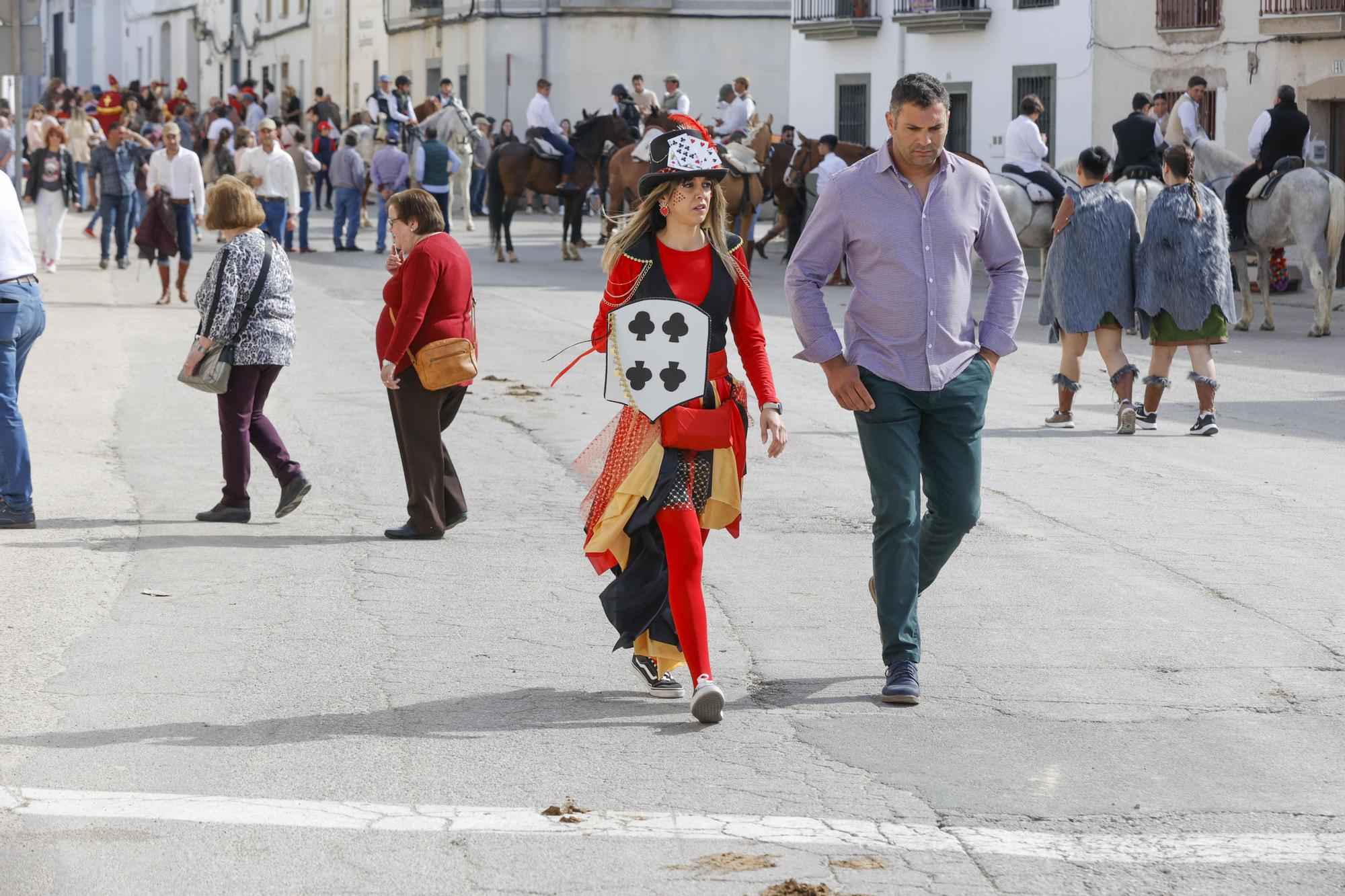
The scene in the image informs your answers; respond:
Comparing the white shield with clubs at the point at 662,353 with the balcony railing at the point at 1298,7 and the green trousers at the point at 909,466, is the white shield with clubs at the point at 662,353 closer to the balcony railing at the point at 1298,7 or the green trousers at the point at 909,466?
the green trousers at the point at 909,466

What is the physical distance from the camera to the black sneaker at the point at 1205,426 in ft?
39.5

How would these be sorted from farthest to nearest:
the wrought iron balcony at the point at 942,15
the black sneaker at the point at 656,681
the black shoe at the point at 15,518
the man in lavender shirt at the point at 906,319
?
the wrought iron balcony at the point at 942,15
the black shoe at the point at 15,518
the black sneaker at the point at 656,681
the man in lavender shirt at the point at 906,319

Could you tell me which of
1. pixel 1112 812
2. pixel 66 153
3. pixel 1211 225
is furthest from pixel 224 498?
pixel 66 153

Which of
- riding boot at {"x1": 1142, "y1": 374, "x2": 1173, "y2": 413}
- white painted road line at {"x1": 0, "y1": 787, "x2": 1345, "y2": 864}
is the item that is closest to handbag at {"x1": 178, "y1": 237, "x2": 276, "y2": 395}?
white painted road line at {"x1": 0, "y1": 787, "x2": 1345, "y2": 864}

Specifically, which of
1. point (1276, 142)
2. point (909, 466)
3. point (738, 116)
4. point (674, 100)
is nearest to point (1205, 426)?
point (909, 466)

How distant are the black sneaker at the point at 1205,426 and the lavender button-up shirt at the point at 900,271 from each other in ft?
21.1

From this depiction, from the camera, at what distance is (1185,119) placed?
903 inches

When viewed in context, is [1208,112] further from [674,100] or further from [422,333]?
[422,333]

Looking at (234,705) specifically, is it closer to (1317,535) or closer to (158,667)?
(158,667)

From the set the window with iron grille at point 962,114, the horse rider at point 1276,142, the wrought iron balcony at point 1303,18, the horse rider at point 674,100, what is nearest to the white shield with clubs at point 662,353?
the horse rider at point 1276,142

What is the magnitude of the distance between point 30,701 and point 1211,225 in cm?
820

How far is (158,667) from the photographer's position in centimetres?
636

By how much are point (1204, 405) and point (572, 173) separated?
17.7m

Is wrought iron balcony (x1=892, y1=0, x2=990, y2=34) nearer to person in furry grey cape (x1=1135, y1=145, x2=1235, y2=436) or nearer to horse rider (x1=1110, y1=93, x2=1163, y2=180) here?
horse rider (x1=1110, y1=93, x2=1163, y2=180)
